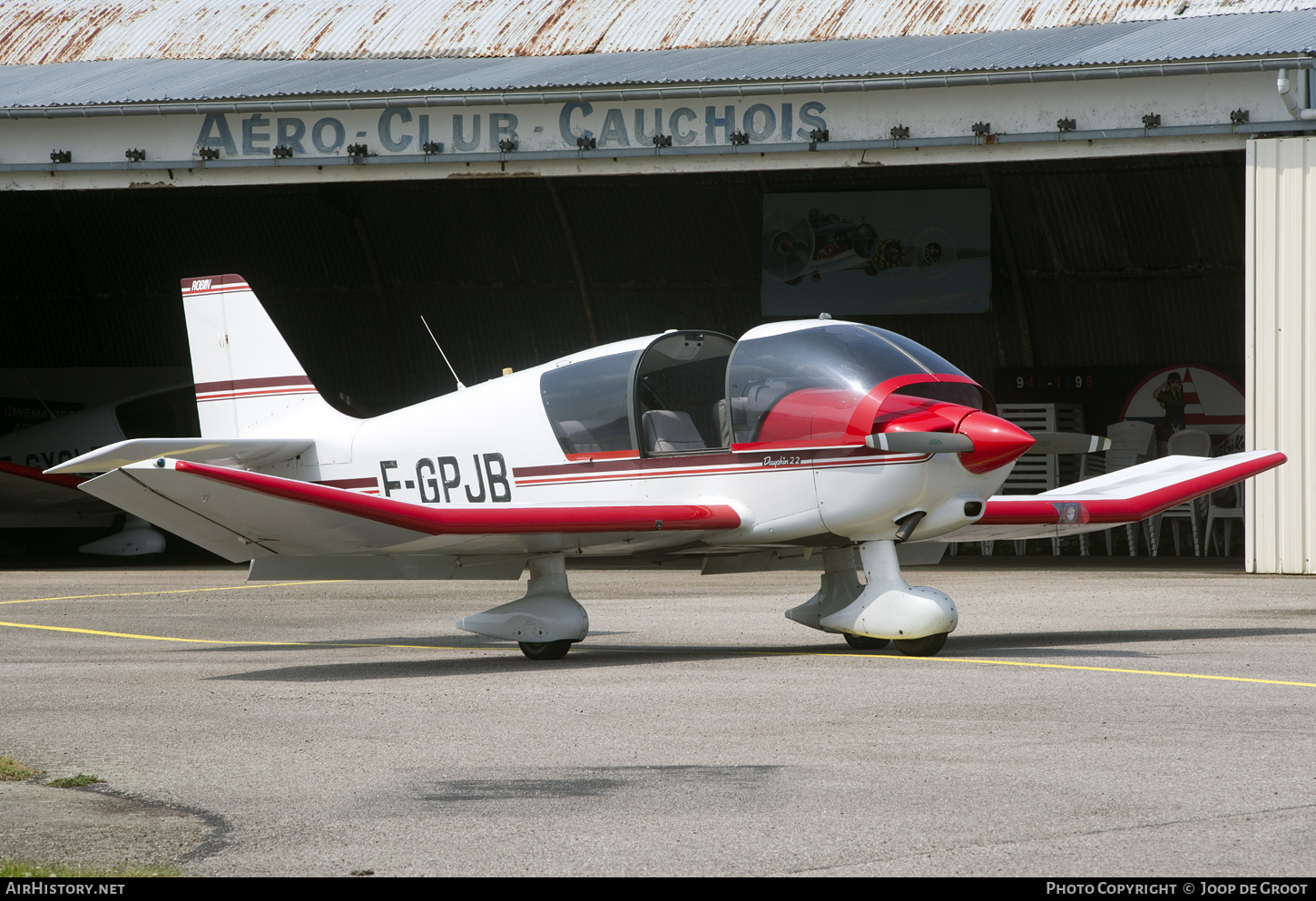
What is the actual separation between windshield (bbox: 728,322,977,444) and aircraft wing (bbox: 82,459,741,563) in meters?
0.64

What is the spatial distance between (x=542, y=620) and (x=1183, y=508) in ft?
45.8

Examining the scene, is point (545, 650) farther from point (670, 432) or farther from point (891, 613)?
point (891, 613)

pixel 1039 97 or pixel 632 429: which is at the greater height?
pixel 1039 97

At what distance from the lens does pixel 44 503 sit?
21.3m

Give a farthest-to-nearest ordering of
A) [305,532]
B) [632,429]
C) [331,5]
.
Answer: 1. [331,5]
2. [632,429]
3. [305,532]

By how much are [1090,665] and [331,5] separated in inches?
796

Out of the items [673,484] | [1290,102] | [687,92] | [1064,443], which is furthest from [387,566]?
[1290,102]

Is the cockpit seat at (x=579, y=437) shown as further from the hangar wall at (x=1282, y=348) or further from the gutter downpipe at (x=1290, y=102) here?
the gutter downpipe at (x=1290, y=102)

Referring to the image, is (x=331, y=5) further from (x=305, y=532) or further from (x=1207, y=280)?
(x=305, y=532)

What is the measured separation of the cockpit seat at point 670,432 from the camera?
9312 mm

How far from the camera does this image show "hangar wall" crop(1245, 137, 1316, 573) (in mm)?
14734
